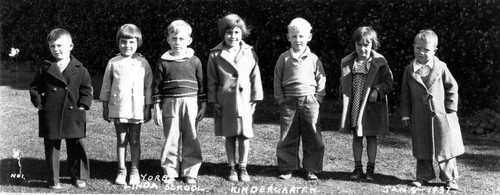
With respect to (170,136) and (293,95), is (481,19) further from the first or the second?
(170,136)

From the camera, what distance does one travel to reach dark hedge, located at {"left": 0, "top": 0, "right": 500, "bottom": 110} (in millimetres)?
8336

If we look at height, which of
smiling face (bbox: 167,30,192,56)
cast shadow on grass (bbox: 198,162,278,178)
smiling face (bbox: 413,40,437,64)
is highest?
smiling face (bbox: 167,30,192,56)

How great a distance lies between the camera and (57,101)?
5535mm

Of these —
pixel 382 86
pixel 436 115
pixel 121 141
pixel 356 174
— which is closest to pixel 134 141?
pixel 121 141

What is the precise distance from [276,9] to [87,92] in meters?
4.62

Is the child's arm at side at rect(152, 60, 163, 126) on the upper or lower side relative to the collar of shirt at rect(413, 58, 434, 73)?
lower

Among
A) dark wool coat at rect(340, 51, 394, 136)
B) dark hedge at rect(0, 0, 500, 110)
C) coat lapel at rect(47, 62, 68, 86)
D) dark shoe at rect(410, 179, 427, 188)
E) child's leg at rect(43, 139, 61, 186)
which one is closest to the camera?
coat lapel at rect(47, 62, 68, 86)

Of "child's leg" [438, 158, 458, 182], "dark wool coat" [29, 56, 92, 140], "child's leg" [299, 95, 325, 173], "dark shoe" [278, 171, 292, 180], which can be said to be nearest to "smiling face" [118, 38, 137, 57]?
"dark wool coat" [29, 56, 92, 140]

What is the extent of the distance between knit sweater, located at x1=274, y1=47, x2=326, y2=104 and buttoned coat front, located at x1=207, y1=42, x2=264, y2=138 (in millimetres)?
236

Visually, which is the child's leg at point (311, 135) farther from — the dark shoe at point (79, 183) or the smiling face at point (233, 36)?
the dark shoe at point (79, 183)

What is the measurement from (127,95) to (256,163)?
1686mm

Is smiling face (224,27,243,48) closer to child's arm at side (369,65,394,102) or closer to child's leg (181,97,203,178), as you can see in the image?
child's leg (181,97,203,178)

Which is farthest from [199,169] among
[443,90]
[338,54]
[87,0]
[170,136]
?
[87,0]

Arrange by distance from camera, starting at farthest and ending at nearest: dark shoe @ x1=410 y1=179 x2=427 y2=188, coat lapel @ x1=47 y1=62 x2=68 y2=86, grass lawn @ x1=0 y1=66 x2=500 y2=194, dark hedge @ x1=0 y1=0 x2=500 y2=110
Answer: dark hedge @ x1=0 y1=0 x2=500 y2=110
dark shoe @ x1=410 y1=179 x2=427 y2=188
grass lawn @ x1=0 y1=66 x2=500 y2=194
coat lapel @ x1=47 y1=62 x2=68 y2=86
